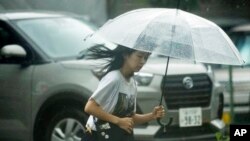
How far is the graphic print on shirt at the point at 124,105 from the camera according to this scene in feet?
15.4

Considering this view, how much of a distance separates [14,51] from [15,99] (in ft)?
1.69

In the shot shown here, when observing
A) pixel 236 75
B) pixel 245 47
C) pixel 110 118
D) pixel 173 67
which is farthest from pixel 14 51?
pixel 245 47

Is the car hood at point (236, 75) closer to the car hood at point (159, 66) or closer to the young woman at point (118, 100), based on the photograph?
the car hood at point (159, 66)

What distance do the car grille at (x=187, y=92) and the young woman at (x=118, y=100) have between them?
271 centimetres

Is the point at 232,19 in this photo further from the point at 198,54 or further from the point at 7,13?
the point at 198,54

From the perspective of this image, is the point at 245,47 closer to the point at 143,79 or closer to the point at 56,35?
the point at 143,79

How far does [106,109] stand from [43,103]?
8.75 feet

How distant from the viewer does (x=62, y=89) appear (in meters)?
7.15

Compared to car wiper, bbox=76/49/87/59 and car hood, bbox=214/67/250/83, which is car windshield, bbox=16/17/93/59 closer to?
car wiper, bbox=76/49/87/59

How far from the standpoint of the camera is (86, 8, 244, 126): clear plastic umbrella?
4570mm

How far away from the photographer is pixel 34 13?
8.27 m

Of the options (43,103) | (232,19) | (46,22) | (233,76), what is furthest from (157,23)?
(232,19)

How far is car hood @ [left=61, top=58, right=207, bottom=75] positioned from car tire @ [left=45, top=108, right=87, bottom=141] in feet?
1.53

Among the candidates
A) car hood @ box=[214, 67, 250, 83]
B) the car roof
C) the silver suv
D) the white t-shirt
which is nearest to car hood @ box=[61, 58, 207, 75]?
the silver suv
